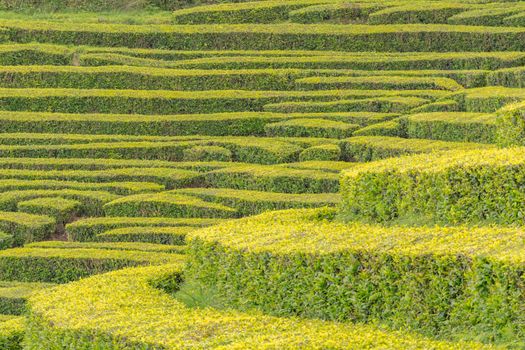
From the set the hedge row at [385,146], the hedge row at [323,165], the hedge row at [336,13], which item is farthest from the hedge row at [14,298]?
the hedge row at [336,13]

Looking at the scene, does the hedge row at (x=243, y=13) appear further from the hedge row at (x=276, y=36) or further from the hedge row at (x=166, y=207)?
the hedge row at (x=166, y=207)

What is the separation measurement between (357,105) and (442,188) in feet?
84.3

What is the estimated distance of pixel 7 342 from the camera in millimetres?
25141

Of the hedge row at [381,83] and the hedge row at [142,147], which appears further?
the hedge row at [381,83]

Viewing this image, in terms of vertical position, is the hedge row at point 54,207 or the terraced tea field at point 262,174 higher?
the terraced tea field at point 262,174

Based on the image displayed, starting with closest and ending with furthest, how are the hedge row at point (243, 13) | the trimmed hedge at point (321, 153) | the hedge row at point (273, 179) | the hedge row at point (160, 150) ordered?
the hedge row at point (273, 179) < the trimmed hedge at point (321, 153) < the hedge row at point (160, 150) < the hedge row at point (243, 13)

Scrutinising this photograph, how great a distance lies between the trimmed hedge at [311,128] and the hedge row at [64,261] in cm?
1260

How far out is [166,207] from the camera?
3850 centimetres

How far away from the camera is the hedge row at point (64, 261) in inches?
1293

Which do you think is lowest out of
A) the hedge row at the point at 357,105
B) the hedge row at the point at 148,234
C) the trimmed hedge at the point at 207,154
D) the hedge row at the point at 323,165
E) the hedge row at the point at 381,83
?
the hedge row at the point at 148,234

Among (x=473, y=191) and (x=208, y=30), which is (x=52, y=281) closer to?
(x=473, y=191)

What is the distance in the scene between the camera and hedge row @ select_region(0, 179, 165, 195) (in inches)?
1617

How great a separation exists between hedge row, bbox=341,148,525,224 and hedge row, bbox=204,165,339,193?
13.3 meters

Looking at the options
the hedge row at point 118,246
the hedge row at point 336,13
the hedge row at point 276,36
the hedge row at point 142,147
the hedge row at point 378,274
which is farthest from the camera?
the hedge row at point 336,13
